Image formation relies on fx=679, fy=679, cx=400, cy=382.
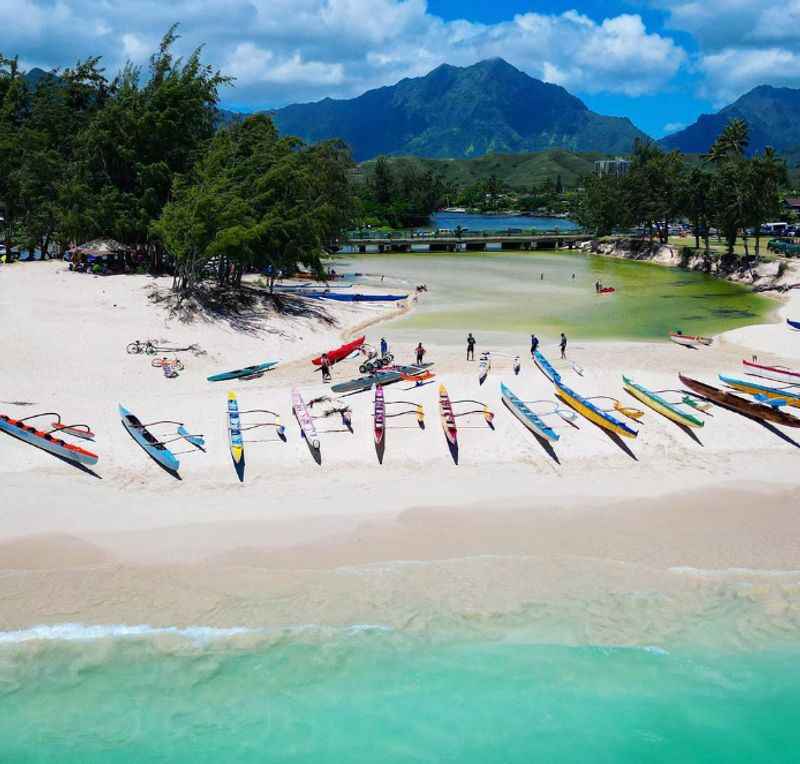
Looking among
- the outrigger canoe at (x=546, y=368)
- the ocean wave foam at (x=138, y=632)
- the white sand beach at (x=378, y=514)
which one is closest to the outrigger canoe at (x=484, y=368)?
the white sand beach at (x=378, y=514)

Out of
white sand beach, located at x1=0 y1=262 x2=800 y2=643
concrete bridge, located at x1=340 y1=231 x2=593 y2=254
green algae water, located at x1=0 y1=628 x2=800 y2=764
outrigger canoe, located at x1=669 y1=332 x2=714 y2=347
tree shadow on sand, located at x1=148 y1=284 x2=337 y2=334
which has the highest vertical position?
concrete bridge, located at x1=340 y1=231 x2=593 y2=254

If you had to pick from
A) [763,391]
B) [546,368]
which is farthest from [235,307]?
[763,391]

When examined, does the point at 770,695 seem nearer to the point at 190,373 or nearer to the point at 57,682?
the point at 57,682

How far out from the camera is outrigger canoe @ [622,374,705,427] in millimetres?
22000

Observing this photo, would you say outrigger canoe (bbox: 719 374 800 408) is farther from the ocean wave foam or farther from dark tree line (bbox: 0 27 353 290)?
dark tree line (bbox: 0 27 353 290)

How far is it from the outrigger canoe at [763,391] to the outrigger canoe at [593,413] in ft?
20.7

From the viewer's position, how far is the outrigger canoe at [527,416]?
20.7 m

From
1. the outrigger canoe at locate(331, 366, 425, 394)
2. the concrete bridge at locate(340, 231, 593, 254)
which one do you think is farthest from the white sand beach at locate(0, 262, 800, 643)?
the concrete bridge at locate(340, 231, 593, 254)

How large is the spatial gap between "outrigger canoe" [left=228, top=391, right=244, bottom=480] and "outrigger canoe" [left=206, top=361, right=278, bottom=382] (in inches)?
146

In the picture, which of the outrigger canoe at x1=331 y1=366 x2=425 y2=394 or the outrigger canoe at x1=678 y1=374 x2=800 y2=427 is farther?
the outrigger canoe at x1=331 y1=366 x2=425 y2=394

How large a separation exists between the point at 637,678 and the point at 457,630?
3551 millimetres

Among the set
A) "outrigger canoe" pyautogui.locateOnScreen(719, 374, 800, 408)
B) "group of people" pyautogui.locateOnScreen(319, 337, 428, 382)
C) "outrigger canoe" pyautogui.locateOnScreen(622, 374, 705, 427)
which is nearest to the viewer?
"outrigger canoe" pyautogui.locateOnScreen(622, 374, 705, 427)

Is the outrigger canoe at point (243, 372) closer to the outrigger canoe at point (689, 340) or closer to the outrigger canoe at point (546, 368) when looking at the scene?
the outrigger canoe at point (546, 368)

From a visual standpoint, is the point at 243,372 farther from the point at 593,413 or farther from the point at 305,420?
the point at 593,413
